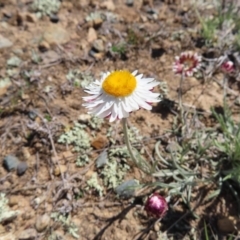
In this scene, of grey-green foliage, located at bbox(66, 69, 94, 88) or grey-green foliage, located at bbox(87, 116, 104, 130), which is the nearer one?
grey-green foliage, located at bbox(87, 116, 104, 130)

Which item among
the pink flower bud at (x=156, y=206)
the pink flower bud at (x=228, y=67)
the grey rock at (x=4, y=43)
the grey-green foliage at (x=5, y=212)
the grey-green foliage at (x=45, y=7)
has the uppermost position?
the pink flower bud at (x=228, y=67)

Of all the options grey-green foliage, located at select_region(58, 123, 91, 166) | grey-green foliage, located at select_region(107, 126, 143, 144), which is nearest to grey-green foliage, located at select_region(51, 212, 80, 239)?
grey-green foliage, located at select_region(58, 123, 91, 166)

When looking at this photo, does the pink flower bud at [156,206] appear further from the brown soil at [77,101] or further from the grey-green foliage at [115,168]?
the grey-green foliage at [115,168]

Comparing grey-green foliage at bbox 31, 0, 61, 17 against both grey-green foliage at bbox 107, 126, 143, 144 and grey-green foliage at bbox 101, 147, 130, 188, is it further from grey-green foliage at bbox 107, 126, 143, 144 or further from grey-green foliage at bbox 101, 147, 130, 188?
grey-green foliage at bbox 101, 147, 130, 188

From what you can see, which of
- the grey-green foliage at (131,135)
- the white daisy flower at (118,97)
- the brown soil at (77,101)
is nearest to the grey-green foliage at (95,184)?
the brown soil at (77,101)

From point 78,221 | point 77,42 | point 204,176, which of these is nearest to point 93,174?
point 78,221

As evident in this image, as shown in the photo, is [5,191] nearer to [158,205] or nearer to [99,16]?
[158,205]
